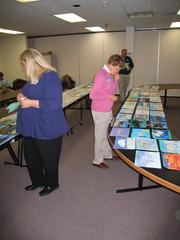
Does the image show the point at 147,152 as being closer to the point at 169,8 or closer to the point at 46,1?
Answer: the point at 46,1

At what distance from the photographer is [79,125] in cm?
468

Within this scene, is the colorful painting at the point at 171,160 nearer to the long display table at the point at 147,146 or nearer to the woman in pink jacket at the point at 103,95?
the long display table at the point at 147,146

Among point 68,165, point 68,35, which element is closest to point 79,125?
point 68,165

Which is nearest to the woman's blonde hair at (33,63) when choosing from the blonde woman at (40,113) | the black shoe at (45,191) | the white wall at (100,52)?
the blonde woman at (40,113)

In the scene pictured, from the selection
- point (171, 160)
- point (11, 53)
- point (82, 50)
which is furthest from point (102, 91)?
point (11, 53)

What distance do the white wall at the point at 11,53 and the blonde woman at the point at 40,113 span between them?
6692 mm

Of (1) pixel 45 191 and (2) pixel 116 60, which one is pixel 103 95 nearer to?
(2) pixel 116 60

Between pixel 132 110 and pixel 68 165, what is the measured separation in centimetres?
119

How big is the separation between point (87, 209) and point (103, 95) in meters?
1.26

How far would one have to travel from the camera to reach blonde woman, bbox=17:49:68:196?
70.1 inches

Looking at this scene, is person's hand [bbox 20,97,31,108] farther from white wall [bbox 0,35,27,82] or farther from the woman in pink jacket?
white wall [bbox 0,35,27,82]

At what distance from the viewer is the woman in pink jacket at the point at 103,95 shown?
7.93ft

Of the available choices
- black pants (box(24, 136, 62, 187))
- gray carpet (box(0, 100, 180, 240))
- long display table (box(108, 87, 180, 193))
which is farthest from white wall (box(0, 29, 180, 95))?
black pants (box(24, 136, 62, 187))

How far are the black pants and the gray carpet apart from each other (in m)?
0.17
